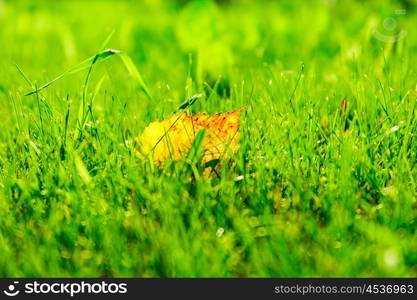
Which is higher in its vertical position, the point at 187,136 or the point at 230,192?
the point at 187,136

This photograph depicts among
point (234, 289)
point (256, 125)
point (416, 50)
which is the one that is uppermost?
point (416, 50)

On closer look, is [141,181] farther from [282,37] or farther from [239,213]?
[282,37]

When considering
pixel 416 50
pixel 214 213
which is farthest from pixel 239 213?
pixel 416 50

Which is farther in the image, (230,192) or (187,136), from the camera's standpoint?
(187,136)

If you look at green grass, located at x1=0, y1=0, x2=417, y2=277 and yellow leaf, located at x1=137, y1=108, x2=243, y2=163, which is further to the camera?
yellow leaf, located at x1=137, y1=108, x2=243, y2=163

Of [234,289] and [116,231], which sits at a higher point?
[116,231]

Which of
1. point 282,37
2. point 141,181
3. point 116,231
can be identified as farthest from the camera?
point 282,37

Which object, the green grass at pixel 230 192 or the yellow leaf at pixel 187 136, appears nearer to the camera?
the green grass at pixel 230 192

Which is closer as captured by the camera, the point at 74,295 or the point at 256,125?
the point at 74,295
